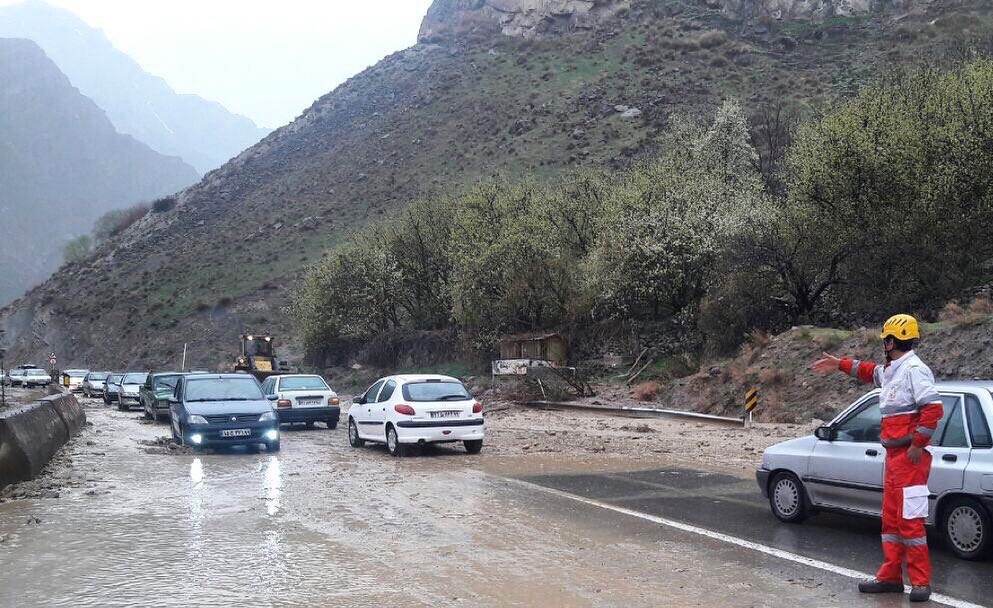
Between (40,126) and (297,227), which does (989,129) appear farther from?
(40,126)

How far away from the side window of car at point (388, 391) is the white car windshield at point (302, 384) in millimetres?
6561

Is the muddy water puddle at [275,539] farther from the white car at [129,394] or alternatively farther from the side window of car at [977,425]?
the white car at [129,394]

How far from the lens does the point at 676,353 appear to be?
30.8 meters

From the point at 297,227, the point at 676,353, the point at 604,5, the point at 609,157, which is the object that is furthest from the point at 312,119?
the point at 676,353

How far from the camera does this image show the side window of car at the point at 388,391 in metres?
16.9

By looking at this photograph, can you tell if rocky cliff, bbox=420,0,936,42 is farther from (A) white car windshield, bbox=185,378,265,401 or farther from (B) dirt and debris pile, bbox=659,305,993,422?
(A) white car windshield, bbox=185,378,265,401

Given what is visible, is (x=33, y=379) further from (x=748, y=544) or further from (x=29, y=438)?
(x=748, y=544)

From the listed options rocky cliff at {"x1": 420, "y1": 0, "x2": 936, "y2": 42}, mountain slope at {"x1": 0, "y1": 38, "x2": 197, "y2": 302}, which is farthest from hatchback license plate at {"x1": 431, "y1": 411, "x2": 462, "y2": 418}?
mountain slope at {"x1": 0, "y1": 38, "x2": 197, "y2": 302}

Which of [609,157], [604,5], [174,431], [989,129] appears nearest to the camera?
[174,431]

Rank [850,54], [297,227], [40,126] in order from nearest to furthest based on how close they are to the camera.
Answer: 1. [850,54]
2. [297,227]
3. [40,126]

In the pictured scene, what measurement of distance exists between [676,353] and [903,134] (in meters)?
10.5

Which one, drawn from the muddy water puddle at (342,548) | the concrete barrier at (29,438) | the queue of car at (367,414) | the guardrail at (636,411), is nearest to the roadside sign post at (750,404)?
the guardrail at (636,411)

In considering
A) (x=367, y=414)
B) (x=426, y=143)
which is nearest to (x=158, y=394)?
(x=367, y=414)

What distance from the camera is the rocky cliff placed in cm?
7631
